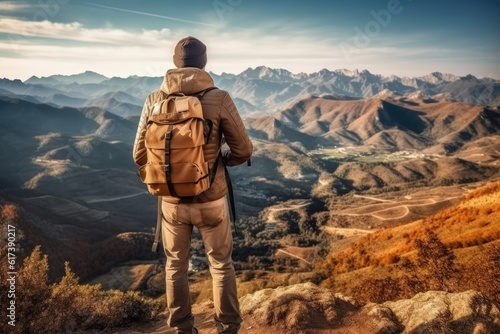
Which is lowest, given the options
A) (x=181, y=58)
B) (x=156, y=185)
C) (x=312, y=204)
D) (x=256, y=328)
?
(x=312, y=204)

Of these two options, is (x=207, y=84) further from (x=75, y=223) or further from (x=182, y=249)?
(x=75, y=223)

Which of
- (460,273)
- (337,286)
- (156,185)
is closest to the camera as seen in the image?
(156,185)

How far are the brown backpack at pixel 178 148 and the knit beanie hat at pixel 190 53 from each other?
0.57 meters

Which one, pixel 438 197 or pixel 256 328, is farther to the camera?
pixel 438 197

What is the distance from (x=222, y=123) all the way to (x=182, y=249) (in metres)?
1.66

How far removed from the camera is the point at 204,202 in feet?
13.1

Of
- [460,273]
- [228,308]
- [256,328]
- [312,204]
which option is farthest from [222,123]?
[312,204]

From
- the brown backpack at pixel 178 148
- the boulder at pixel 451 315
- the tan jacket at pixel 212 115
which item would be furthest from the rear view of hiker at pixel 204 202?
the boulder at pixel 451 315

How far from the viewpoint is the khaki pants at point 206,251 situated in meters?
4.04

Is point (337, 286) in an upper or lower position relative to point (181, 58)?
lower

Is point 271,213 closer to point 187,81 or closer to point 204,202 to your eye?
point 204,202

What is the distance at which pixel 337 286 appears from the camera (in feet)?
29.5

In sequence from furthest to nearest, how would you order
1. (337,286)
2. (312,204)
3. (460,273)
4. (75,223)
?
1. (312,204)
2. (75,223)
3. (337,286)
4. (460,273)

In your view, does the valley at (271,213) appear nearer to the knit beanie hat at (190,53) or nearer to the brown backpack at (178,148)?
the brown backpack at (178,148)
